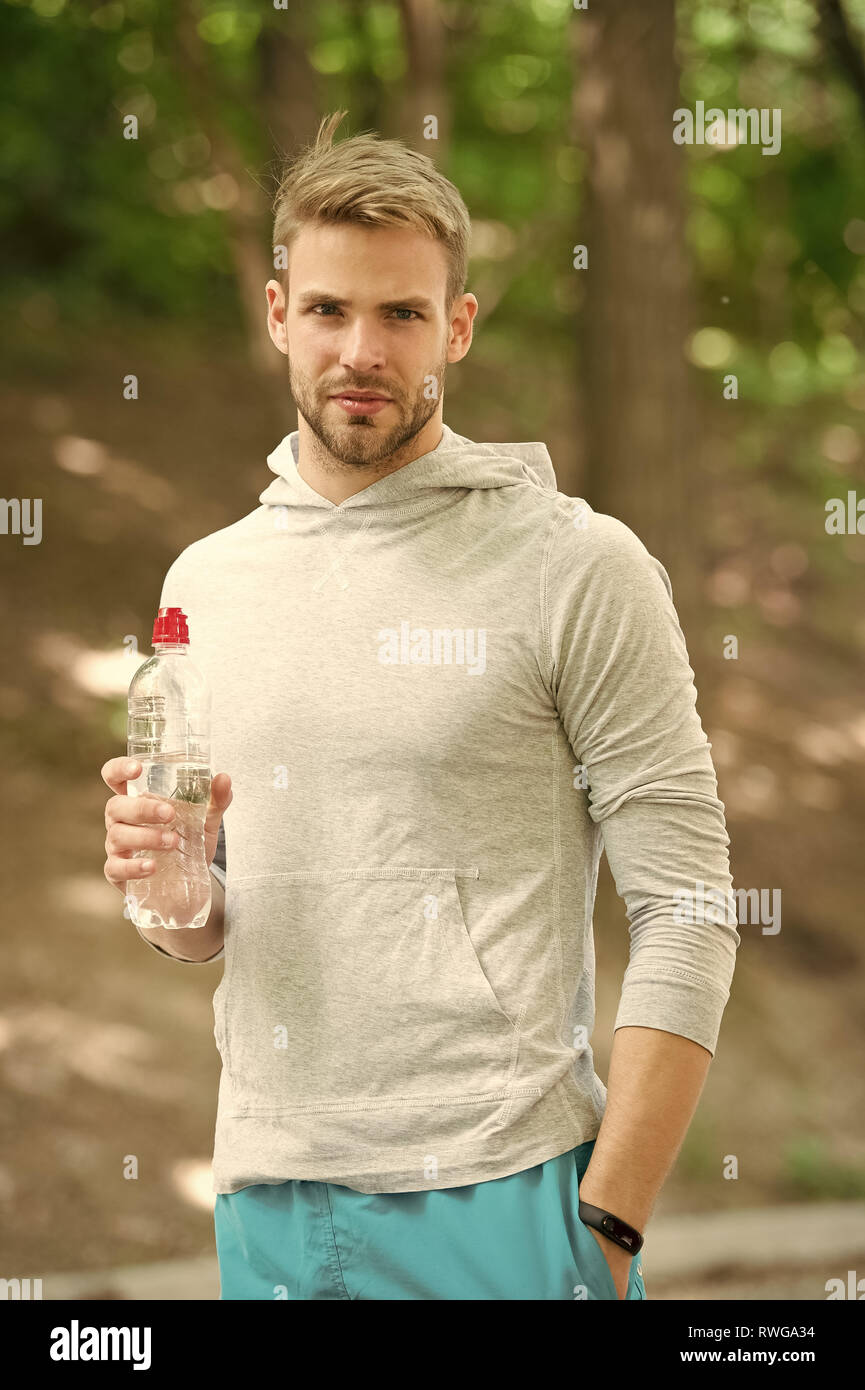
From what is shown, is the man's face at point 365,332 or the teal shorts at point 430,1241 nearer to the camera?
the teal shorts at point 430,1241

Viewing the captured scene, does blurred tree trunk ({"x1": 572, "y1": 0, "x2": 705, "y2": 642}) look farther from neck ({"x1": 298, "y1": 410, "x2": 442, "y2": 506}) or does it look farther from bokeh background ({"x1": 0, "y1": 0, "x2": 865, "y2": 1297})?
neck ({"x1": 298, "y1": 410, "x2": 442, "y2": 506})

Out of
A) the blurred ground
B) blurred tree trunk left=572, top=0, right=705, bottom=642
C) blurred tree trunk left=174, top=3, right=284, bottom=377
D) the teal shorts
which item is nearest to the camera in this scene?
the teal shorts

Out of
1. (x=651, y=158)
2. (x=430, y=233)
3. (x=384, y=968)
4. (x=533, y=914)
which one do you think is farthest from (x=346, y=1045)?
(x=651, y=158)

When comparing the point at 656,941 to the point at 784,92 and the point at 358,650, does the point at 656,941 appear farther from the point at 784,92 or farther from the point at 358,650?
the point at 784,92

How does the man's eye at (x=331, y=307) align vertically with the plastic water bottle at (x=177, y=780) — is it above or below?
above

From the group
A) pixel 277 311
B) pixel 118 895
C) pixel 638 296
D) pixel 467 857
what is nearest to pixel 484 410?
pixel 638 296

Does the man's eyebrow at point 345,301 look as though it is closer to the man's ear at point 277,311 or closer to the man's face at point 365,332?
the man's face at point 365,332

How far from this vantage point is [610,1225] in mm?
1597

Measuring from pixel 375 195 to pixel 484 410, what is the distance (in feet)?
20.7

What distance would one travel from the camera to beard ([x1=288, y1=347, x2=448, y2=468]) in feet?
5.80

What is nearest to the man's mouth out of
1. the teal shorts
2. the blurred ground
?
the teal shorts

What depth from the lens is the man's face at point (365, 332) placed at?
174cm

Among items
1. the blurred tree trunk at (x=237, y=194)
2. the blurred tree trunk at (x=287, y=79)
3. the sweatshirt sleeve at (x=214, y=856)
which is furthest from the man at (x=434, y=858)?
the blurred tree trunk at (x=287, y=79)

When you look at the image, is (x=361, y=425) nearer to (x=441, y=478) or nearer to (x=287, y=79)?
(x=441, y=478)
